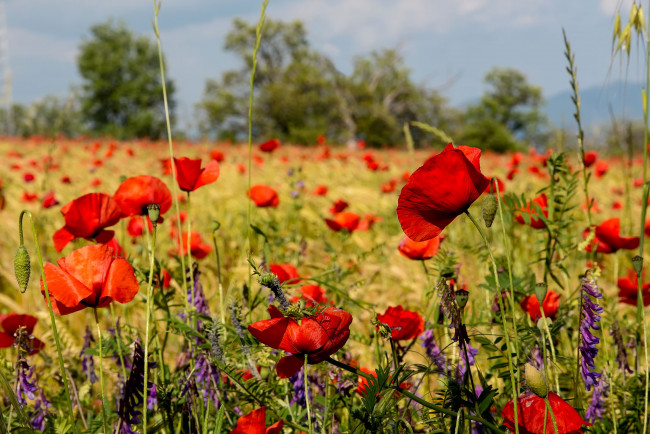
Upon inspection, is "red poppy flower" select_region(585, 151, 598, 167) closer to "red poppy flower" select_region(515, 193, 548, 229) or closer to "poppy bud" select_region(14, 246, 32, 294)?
"red poppy flower" select_region(515, 193, 548, 229)

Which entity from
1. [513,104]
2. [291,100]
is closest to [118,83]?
[291,100]

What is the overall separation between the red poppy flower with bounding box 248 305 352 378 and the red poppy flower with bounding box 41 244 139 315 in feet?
0.77

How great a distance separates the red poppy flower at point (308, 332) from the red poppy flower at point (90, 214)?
1.54ft

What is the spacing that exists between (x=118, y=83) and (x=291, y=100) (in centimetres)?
1933

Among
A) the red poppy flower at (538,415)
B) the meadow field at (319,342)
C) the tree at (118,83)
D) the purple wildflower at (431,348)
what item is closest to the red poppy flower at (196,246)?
the meadow field at (319,342)

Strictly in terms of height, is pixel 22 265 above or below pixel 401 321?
above

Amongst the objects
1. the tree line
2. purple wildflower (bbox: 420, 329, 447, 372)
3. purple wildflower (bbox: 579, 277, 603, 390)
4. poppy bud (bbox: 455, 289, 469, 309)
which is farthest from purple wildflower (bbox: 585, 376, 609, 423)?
the tree line

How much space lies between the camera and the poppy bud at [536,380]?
576 millimetres

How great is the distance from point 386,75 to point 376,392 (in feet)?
121

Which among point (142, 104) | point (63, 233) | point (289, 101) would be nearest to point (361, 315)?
point (63, 233)

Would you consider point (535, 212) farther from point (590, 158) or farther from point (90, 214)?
point (590, 158)

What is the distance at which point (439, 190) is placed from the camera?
0.63 meters

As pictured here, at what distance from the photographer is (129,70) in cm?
4478

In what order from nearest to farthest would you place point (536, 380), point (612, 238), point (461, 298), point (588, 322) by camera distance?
point (536, 380), point (461, 298), point (588, 322), point (612, 238)
